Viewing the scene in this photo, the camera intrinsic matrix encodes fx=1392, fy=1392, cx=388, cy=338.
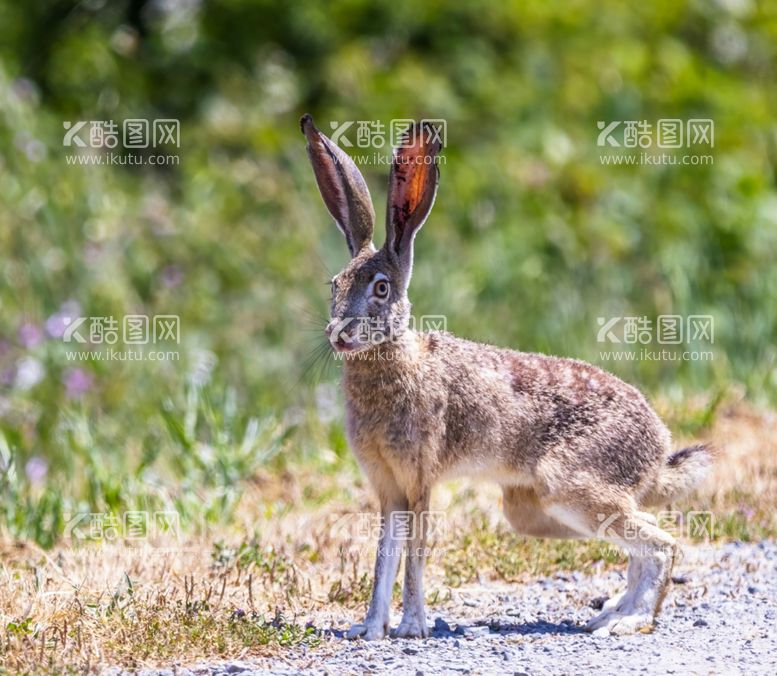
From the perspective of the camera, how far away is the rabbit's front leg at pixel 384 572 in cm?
530

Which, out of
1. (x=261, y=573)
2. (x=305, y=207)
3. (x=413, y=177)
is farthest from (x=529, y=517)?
(x=305, y=207)

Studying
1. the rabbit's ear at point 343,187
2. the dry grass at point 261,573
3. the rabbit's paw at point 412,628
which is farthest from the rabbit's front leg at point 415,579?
the rabbit's ear at point 343,187

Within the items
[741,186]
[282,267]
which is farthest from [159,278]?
[741,186]

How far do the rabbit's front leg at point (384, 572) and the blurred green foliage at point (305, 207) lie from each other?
2.02 m

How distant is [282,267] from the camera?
10.8m

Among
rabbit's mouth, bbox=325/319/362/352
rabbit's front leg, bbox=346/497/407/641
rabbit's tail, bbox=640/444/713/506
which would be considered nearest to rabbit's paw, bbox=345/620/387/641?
rabbit's front leg, bbox=346/497/407/641

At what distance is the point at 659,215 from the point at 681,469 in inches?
244

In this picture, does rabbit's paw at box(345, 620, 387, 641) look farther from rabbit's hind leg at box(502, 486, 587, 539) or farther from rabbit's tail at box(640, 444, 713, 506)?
rabbit's tail at box(640, 444, 713, 506)

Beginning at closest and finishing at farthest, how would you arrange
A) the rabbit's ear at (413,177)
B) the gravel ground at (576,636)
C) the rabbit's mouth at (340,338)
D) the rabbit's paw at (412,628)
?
the gravel ground at (576,636) → the rabbit's mouth at (340,338) → the rabbit's paw at (412,628) → the rabbit's ear at (413,177)

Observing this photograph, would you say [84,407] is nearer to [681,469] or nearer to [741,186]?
[681,469]

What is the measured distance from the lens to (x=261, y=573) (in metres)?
5.97

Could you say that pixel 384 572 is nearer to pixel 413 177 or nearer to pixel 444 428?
pixel 444 428

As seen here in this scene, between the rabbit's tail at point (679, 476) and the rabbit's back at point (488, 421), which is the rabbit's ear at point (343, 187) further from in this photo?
the rabbit's tail at point (679, 476)

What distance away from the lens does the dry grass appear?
4910 millimetres
